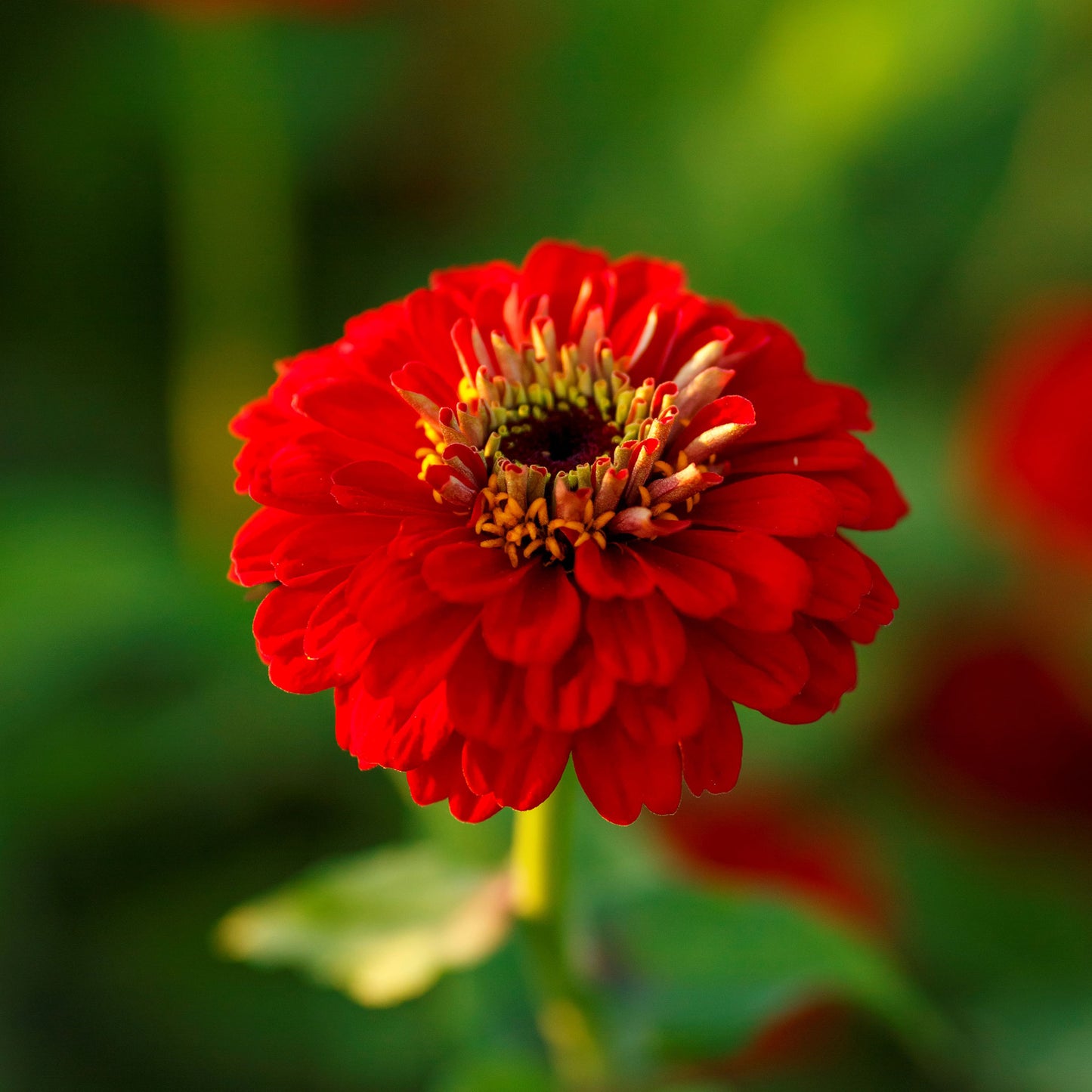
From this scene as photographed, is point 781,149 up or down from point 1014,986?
up

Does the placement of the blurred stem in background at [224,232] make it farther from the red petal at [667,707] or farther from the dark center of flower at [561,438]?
the red petal at [667,707]

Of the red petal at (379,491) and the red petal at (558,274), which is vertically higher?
the red petal at (558,274)

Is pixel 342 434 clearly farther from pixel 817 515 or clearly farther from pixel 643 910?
pixel 643 910

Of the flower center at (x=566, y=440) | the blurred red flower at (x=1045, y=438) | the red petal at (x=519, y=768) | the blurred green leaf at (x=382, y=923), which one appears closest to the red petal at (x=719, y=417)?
the flower center at (x=566, y=440)

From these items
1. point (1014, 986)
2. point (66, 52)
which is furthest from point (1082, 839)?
point (66, 52)

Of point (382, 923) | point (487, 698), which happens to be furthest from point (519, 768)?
point (382, 923)

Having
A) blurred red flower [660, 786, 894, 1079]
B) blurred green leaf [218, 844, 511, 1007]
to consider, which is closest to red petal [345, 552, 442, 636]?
blurred green leaf [218, 844, 511, 1007]

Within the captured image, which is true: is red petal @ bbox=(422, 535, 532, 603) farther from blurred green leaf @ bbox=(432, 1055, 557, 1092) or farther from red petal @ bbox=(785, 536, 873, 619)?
blurred green leaf @ bbox=(432, 1055, 557, 1092)
